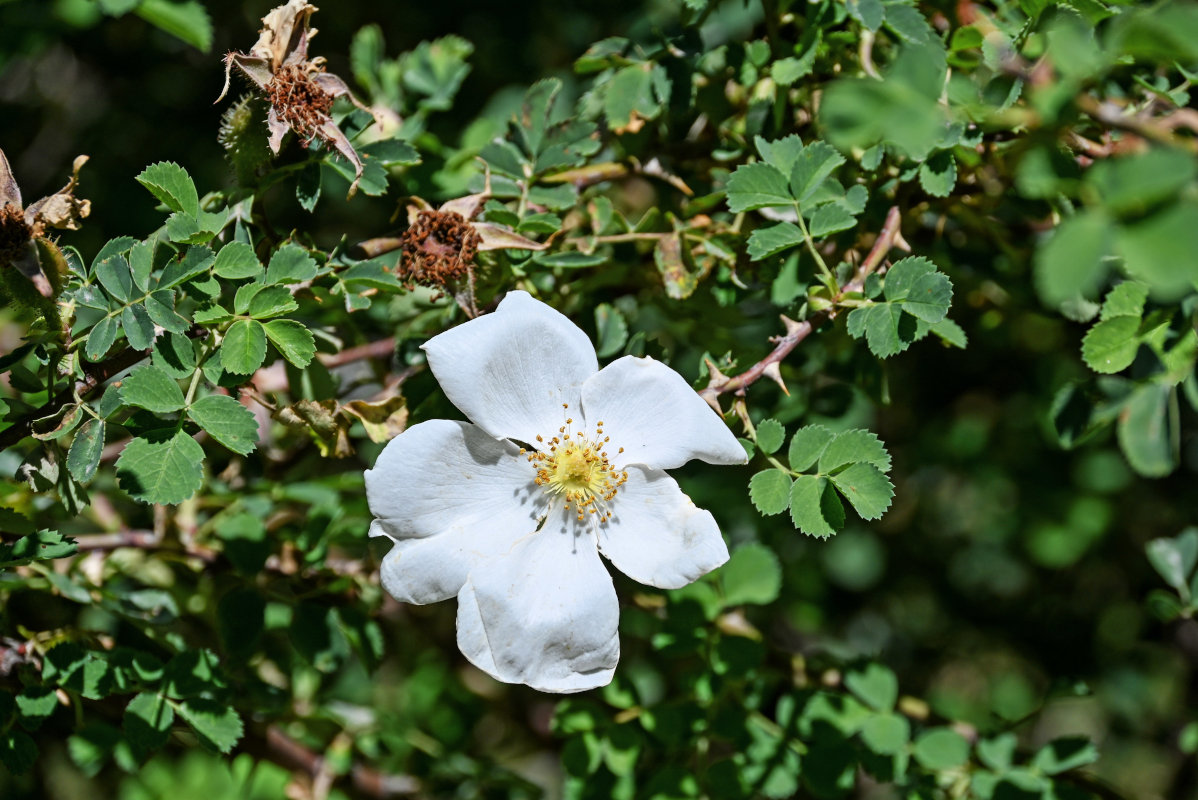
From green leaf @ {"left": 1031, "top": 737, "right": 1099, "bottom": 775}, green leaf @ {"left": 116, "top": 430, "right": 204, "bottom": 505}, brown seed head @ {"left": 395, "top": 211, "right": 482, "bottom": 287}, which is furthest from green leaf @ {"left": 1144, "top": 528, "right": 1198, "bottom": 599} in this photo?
green leaf @ {"left": 116, "top": 430, "right": 204, "bottom": 505}

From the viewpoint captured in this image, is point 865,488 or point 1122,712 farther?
point 1122,712

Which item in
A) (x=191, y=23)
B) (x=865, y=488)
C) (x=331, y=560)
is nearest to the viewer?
(x=865, y=488)

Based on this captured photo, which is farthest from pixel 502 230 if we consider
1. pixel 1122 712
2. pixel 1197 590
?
pixel 1122 712

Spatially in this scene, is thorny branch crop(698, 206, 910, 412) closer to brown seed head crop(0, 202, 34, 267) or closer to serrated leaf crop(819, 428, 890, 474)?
serrated leaf crop(819, 428, 890, 474)

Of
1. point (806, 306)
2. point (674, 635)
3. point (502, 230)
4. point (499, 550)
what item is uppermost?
point (502, 230)

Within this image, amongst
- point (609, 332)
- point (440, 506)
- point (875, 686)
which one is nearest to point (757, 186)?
point (609, 332)

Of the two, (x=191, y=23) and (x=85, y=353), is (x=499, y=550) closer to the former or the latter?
(x=85, y=353)

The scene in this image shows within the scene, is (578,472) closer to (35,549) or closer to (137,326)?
(137,326)

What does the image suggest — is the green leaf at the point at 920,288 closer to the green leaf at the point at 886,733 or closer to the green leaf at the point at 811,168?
the green leaf at the point at 811,168
